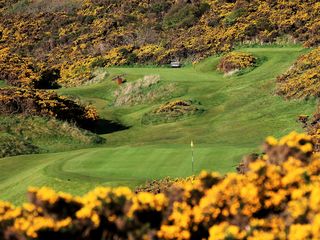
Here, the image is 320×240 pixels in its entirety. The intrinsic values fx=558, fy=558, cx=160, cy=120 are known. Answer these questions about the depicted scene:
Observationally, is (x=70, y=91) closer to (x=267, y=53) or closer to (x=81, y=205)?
(x=267, y=53)

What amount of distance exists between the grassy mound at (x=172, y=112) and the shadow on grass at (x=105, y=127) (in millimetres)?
1569

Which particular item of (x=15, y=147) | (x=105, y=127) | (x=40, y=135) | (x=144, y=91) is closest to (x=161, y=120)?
(x=105, y=127)

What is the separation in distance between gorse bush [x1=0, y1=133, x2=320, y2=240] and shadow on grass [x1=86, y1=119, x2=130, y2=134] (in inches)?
1104

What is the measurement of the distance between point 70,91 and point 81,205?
4088 centimetres

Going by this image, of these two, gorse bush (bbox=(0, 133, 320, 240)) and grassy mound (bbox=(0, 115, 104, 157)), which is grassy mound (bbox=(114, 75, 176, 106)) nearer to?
grassy mound (bbox=(0, 115, 104, 157))

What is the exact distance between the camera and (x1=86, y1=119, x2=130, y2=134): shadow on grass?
3459cm

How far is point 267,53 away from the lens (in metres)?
44.4

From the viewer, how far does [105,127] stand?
35.5 m

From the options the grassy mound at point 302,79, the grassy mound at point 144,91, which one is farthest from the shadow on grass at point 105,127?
the grassy mound at point 302,79

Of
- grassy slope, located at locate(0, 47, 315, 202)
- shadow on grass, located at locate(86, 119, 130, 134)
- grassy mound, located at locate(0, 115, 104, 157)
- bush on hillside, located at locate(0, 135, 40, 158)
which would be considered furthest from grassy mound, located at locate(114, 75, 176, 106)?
bush on hillside, located at locate(0, 135, 40, 158)

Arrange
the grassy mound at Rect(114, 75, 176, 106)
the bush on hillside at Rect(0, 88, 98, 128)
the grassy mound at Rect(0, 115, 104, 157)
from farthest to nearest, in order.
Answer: the grassy mound at Rect(114, 75, 176, 106), the bush on hillside at Rect(0, 88, 98, 128), the grassy mound at Rect(0, 115, 104, 157)

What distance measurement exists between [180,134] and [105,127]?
7.71 m

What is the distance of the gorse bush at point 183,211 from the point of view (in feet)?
19.1

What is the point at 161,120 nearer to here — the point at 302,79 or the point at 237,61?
the point at 302,79
